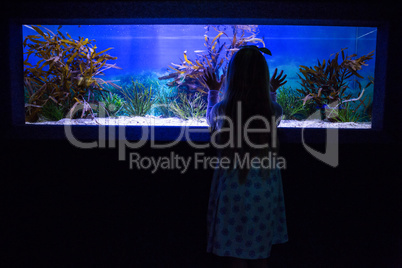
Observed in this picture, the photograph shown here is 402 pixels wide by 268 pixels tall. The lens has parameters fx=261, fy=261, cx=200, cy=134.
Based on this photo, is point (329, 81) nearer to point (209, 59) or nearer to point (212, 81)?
point (209, 59)

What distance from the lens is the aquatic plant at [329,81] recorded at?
261cm

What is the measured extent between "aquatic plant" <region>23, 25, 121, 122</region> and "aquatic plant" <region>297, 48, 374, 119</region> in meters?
2.11

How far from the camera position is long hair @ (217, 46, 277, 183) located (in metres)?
1.54

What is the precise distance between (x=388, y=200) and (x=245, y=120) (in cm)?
134

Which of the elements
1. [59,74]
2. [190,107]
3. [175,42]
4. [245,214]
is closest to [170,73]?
[175,42]

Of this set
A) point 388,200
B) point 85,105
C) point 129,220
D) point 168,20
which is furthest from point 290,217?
point 85,105

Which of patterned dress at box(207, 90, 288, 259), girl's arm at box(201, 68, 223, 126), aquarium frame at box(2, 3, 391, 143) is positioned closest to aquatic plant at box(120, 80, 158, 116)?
aquarium frame at box(2, 3, 391, 143)

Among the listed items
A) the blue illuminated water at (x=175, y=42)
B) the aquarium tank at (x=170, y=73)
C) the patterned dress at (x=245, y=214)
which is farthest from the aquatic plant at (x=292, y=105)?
the patterned dress at (x=245, y=214)

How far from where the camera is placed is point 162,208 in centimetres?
201

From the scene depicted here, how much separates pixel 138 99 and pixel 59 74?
0.78m

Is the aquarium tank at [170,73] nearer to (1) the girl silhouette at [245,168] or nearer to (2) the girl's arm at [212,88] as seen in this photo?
(2) the girl's arm at [212,88]

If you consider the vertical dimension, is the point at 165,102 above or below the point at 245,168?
above

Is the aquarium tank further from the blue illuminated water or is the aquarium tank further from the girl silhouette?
the girl silhouette

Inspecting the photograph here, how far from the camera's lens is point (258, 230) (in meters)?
1.59
